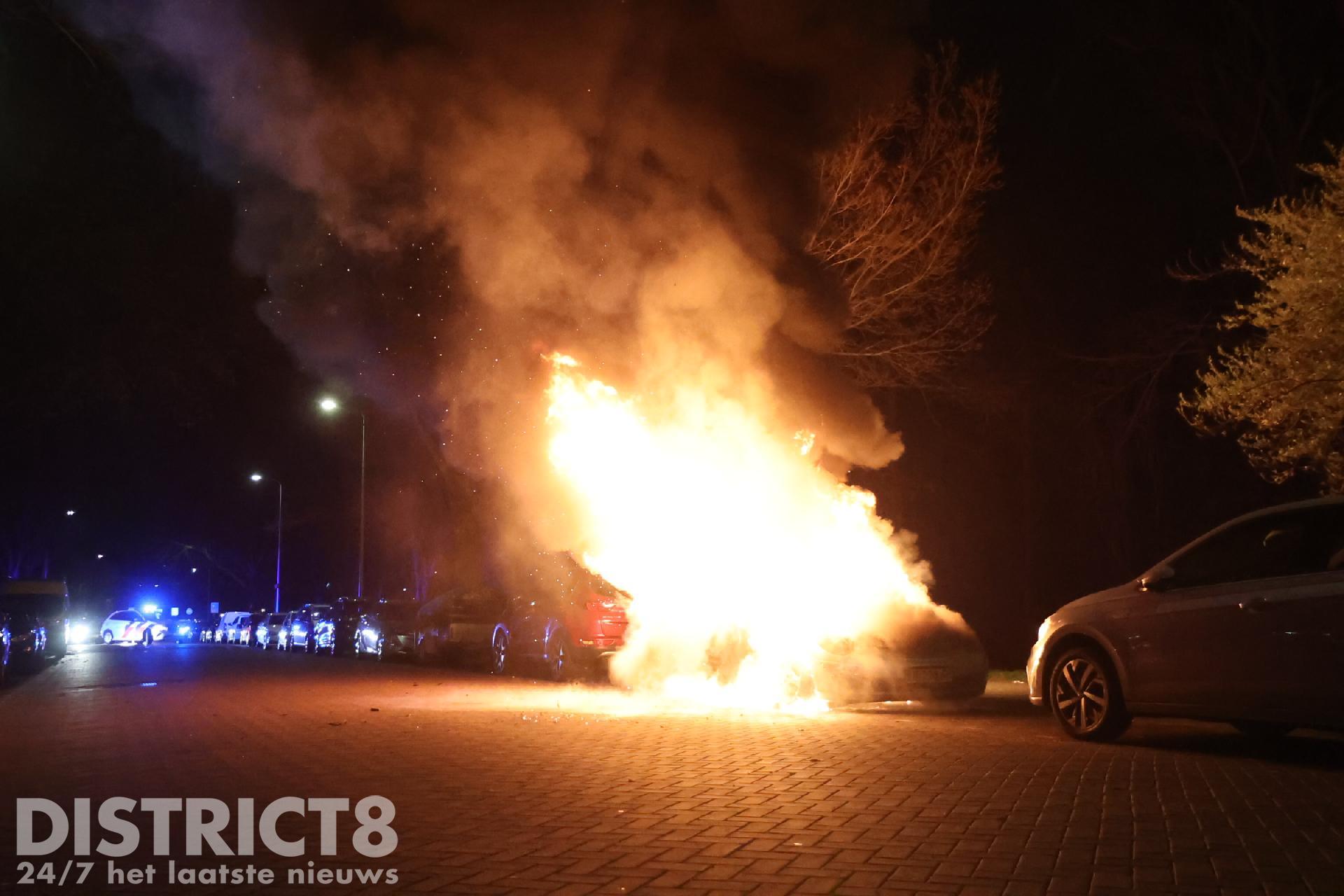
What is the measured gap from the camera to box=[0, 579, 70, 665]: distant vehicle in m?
23.3

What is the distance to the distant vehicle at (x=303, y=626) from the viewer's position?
32088 millimetres

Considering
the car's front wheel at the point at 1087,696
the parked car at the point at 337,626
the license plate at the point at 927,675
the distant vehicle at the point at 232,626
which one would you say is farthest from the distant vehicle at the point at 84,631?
the car's front wheel at the point at 1087,696

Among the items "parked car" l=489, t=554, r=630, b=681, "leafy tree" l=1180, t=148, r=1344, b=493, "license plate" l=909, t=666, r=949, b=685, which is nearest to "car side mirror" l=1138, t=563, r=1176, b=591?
"license plate" l=909, t=666, r=949, b=685

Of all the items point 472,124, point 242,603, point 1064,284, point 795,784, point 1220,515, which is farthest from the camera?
point 242,603

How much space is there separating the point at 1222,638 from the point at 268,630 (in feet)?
112

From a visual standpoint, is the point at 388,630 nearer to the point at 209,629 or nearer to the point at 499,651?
the point at 499,651

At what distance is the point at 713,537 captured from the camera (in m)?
15.8

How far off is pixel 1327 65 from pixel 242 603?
3215 inches

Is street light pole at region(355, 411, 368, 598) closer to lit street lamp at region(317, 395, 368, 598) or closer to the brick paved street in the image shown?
lit street lamp at region(317, 395, 368, 598)

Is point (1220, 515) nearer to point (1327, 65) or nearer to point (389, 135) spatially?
point (1327, 65)

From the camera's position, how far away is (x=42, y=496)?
43125 mm

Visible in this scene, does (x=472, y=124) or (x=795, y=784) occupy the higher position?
(x=472, y=124)

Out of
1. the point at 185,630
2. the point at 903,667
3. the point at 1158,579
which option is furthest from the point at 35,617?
the point at 185,630

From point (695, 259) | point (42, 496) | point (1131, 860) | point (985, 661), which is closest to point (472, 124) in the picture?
point (695, 259)
